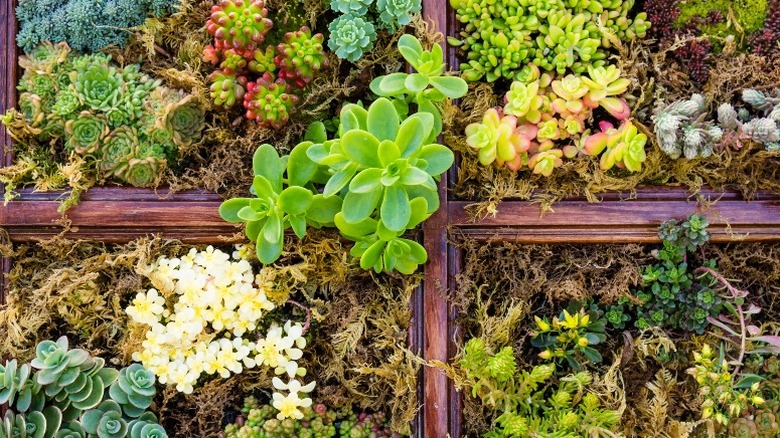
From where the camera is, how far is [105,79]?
1935mm

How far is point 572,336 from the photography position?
1881 mm

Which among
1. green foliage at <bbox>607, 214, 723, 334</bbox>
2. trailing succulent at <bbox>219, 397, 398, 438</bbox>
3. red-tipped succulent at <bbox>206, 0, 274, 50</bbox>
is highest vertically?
red-tipped succulent at <bbox>206, 0, 274, 50</bbox>

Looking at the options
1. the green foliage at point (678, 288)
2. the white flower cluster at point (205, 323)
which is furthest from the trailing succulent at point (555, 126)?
the white flower cluster at point (205, 323)

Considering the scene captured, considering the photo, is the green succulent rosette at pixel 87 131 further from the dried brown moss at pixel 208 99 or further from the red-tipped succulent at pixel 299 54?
the red-tipped succulent at pixel 299 54

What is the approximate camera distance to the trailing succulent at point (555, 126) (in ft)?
6.04

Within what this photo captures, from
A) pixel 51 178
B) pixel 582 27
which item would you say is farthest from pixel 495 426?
pixel 51 178

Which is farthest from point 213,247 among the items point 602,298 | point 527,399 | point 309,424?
point 602,298

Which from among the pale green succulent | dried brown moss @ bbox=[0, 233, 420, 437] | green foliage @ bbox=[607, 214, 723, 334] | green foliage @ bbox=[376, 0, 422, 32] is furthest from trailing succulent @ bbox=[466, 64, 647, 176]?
the pale green succulent

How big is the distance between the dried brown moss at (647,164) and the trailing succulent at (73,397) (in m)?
1.08

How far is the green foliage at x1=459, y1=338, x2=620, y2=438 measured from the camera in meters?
1.79

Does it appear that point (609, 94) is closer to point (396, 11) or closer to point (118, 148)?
point (396, 11)

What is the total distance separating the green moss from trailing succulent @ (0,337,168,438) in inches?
74.1

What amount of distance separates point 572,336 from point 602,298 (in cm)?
16

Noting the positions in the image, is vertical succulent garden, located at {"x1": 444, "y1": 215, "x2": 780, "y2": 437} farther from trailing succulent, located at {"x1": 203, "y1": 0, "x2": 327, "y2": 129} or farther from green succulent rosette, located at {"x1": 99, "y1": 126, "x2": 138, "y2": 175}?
green succulent rosette, located at {"x1": 99, "y1": 126, "x2": 138, "y2": 175}
